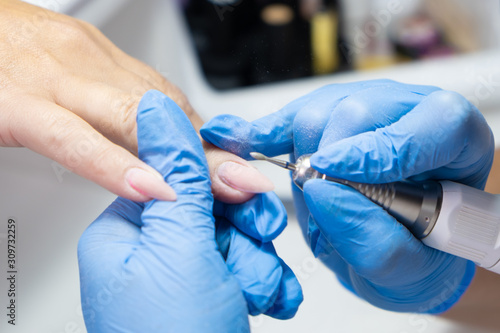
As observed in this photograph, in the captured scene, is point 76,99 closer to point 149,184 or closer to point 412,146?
point 149,184

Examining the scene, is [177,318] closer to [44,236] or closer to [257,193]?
[257,193]

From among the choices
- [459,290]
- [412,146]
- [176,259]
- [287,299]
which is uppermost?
[412,146]

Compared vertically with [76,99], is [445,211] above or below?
below

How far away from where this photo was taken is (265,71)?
1276 millimetres

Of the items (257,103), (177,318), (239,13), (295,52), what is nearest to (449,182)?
(177,318)

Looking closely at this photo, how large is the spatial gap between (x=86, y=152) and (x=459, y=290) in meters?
0.72

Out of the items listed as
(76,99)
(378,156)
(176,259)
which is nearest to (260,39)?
(76,99)

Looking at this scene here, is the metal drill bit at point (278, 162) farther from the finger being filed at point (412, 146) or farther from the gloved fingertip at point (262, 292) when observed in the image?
the gloved fingertip at point (262, 292)

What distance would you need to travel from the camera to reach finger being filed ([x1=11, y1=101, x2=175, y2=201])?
62 centimetres

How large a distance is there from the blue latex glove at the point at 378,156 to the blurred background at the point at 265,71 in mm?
165

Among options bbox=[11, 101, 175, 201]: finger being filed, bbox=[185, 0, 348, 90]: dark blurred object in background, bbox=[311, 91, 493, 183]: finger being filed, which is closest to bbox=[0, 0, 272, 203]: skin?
bbox=[11, 101, 175, 201]: finger being filed

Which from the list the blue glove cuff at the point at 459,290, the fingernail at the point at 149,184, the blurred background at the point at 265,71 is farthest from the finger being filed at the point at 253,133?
Result: the blue glove cuff at the point at 459,290

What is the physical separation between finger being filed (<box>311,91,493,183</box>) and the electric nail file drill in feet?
0.09

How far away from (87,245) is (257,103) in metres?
0.73
